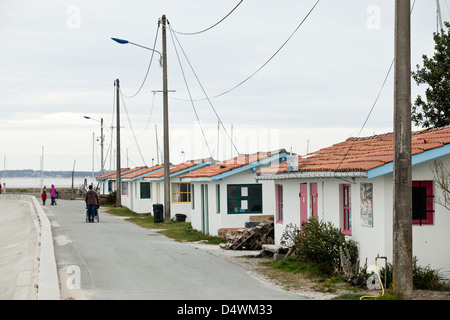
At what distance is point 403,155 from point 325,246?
14.9ft

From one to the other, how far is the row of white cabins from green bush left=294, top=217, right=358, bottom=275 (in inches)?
11.9

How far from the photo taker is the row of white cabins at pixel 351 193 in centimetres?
1373

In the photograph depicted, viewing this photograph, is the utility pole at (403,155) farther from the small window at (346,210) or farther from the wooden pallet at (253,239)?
the wooden pallet at (253,239)

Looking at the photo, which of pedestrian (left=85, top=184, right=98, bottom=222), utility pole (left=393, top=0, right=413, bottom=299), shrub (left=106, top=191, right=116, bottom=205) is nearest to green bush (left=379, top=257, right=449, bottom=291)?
utility pole (left=393, top=0, right=413, bottom=299)

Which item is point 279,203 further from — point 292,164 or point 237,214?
point 237,214

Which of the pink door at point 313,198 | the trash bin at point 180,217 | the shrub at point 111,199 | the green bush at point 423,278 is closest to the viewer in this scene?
Result: the green bush at point 423,278

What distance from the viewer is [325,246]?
15539 mm

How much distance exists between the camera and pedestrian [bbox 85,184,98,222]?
3319 centimetres

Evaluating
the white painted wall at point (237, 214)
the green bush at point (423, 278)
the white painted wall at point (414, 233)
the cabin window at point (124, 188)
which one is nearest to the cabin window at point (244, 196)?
the white painted wall at point (237, 214)

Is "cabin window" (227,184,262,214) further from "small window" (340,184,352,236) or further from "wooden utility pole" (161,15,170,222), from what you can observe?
"small window" (340,184,352,236)

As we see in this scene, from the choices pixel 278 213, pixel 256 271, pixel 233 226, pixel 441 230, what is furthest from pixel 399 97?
pixel 233 226

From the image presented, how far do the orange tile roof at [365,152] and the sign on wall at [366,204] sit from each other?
57 centimetres

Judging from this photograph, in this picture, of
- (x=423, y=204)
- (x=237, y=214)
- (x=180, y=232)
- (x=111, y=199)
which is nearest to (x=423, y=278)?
(x=423, y=204)
